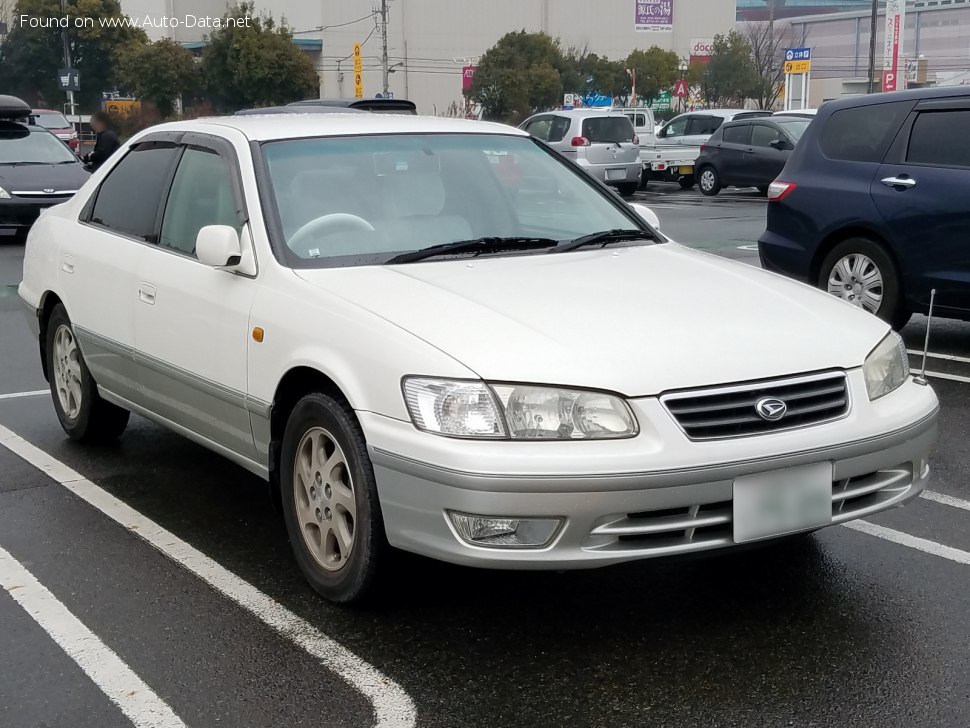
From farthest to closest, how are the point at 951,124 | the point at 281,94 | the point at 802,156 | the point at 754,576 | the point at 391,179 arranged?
the point at 281,94, the point at 802,156, the point at 951,124, the point at 391,179, the point at 754,576

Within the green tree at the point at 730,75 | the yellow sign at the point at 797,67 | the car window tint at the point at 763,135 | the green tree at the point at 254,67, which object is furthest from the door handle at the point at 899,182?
the green tree at the point at 730,75

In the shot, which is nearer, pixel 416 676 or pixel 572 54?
pixel 416 676

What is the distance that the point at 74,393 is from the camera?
607 centimetres

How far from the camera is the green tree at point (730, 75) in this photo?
62406mm

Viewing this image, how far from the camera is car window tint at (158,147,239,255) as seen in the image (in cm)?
480

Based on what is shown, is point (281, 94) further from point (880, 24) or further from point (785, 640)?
point (880, 24)

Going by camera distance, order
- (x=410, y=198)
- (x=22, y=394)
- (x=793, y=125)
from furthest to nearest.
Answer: (x=793, y=125) < (x=22, y=394) < (x=410, y=198)

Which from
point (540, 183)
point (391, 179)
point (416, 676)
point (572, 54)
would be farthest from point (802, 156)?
point (572, 54)

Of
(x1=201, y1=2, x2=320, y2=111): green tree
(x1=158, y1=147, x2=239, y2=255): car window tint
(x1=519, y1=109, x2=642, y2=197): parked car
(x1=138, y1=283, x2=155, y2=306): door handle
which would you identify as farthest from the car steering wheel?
(x1=201, y1=2, x2=320, y2=111): green tree

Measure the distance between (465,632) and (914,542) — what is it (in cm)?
181

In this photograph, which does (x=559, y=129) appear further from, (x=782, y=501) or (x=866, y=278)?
(x=782, y=501)

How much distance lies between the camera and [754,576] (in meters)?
4.27

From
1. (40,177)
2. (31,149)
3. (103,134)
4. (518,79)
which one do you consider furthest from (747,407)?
(518,79)

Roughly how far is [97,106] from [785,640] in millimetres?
70079
